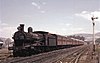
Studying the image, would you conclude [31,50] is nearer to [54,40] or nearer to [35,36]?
[35,36]

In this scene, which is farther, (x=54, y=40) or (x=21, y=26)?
(x=54, y=40)

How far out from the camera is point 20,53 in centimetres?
3003

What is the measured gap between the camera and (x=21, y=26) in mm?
31297

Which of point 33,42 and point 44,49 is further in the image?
point 44,49

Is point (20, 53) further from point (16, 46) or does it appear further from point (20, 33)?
point (20, 33)

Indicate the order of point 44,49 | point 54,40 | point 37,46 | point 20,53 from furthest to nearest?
1. point 54,40
2. point 44,49
3. point 37,46
4. point 20,53

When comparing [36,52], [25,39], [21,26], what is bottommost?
[36,52]

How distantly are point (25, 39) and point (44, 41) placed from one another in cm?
474

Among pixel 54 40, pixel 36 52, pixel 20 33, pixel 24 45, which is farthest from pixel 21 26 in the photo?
pixel 54 40

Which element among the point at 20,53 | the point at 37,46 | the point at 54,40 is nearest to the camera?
the point at 20,53

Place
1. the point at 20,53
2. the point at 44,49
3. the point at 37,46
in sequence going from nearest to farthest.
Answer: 1. the point at 20,53
2. the point at 37,46
3. the point at 44,49

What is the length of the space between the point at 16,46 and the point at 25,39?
181 centimetres

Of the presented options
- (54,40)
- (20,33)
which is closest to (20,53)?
(20,33)

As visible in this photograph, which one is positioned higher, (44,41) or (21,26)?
(21,26)
